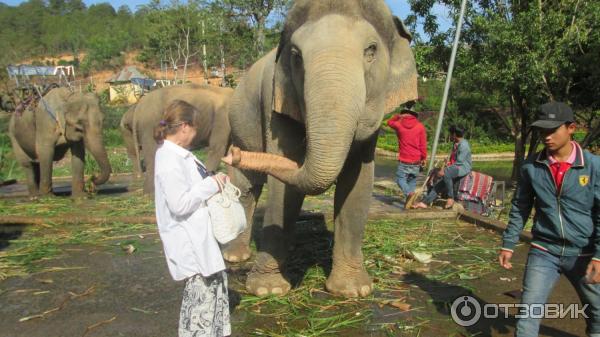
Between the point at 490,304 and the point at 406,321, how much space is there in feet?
2.62

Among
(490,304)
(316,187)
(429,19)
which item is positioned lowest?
(490,304)

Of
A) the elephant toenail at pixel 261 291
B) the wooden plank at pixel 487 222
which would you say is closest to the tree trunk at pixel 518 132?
the wooden plank at pixel 487 222

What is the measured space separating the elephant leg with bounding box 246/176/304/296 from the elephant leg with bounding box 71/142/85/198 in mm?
7480

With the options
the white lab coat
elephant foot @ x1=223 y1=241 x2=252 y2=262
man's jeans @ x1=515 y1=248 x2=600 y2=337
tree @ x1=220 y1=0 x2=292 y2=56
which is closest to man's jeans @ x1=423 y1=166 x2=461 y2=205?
elephant foot @ x1=223 y1=241 x2=252 y2=262

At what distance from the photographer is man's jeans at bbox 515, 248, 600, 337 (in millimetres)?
3098

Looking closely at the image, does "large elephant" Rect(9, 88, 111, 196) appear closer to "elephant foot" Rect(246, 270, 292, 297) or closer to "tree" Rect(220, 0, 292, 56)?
"elephant foot" Rect(246, 270, 292, 297)

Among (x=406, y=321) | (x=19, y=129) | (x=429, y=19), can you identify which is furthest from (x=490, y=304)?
(x=429, y=19)

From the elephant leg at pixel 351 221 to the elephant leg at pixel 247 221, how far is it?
1448mm

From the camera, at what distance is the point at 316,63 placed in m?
3.48

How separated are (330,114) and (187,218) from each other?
1.08 meters

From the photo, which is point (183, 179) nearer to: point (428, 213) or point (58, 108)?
point (428, 213)

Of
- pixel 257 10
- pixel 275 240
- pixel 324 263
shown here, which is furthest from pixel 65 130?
pixel 257 10

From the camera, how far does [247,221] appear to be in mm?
6027

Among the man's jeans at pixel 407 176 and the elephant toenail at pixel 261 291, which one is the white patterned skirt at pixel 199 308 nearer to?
the elephant toenail at pixel 261 291
